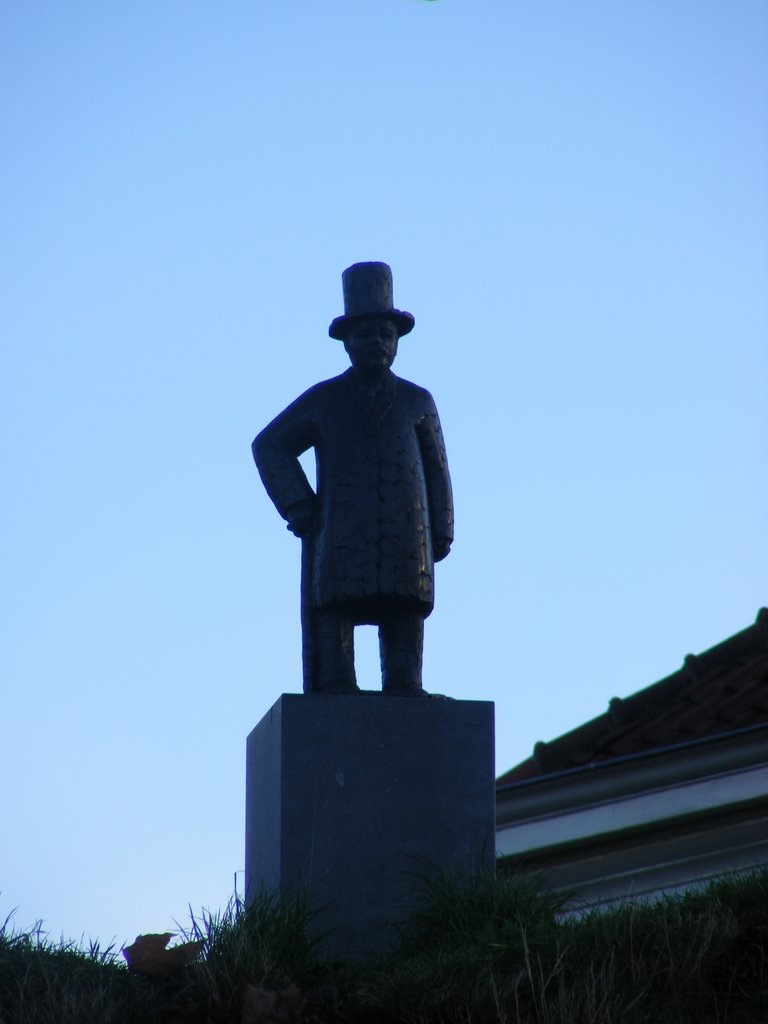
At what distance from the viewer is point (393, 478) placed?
816cm

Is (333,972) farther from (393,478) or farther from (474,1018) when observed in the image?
(393,478)

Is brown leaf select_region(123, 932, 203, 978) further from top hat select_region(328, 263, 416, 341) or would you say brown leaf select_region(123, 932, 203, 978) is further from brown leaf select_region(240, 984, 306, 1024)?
top hat select_region(328, 263, 416, 341)

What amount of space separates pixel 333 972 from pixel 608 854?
5.65m

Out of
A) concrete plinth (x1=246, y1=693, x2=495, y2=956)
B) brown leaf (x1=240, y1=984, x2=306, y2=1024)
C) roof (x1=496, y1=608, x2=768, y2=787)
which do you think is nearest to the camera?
brown leaf (x1=240, y1=984, x2=306, y2=1024)

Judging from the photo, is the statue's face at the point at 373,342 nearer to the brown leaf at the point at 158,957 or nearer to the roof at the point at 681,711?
the brown leaf at the point at 158,957

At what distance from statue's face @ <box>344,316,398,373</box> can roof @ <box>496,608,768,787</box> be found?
15.5 feet

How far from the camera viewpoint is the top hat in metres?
8.36

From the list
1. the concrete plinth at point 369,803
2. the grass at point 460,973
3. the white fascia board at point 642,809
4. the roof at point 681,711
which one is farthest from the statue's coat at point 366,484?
the roof at point 681,711

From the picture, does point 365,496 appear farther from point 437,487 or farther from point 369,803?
point 369,803

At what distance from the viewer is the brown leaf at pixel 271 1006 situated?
20.1 ft

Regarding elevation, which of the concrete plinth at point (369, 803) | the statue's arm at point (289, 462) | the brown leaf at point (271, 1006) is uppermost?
the statue's arm at point (289, 462)

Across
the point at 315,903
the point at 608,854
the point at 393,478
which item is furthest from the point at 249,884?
the point at 608,854

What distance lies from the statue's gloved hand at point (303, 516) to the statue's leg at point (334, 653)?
40 centimetres

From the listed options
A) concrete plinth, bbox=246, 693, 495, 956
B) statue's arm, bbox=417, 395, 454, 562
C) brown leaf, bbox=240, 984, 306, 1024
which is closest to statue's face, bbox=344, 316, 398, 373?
statue's arm, bbox=417, 395, 454, 562
